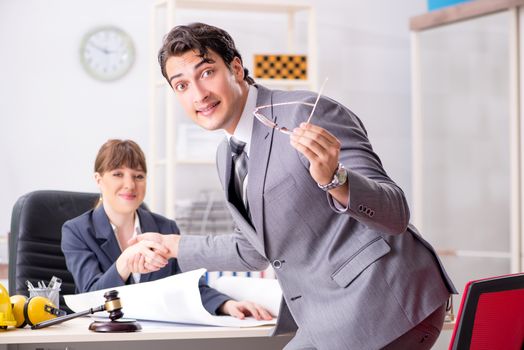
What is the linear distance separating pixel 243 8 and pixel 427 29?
1.16 meters

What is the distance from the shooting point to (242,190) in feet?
6.44

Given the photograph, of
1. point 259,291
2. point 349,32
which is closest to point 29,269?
point 259,291

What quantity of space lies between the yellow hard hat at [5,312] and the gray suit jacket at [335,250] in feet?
2.24

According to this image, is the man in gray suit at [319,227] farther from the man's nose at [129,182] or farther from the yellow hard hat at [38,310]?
the man's nose at [129,182]

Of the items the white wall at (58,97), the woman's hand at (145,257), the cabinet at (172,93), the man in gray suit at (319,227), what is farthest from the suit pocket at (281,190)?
the white wall at (58,97)

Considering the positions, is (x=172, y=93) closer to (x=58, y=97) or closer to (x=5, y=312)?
(x=58, y=97)

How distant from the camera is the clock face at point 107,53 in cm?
498

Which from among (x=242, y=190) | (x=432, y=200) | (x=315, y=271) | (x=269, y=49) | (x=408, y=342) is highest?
(x=269, y=49)

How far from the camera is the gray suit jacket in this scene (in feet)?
5.60

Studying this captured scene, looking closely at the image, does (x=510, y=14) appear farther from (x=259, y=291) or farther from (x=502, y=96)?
(x=259, y=291)

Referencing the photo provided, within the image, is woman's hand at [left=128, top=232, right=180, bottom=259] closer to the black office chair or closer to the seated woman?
the seated woman

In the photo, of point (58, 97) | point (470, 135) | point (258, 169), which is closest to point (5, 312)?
point (258, 169)

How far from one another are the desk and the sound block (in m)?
0.02

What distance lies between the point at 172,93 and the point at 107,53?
22.3 inches
